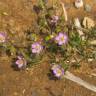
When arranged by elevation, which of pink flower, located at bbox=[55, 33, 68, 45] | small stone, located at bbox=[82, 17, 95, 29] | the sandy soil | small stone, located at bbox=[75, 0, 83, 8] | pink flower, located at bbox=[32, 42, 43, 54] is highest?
small stone, located at bbox=[75, 0, 83, 8]

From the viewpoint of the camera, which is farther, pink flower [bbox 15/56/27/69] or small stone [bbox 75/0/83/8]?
small stone [bbox 75/0/83/8]

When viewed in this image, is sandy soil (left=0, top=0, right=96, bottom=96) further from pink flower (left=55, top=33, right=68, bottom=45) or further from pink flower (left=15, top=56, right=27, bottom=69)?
pink flower (left=55, top=33, right=68, bottom=45)

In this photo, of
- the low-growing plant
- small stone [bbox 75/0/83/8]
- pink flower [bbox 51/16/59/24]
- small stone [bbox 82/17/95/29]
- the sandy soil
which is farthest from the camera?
small stone [bbox 75/0/83/8]

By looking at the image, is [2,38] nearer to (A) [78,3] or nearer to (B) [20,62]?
(B) [20,62]

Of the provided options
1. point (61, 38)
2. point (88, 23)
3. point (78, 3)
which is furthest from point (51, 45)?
point (78, 3)

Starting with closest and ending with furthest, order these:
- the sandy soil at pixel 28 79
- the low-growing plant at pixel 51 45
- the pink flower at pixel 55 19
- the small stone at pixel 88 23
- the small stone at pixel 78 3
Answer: the sandy soil at pixel 28 79, the low-growing plant at pixel 51 45, the pink flower at pixel 55 19, the small stone at pixel 88 23, the small stone at pixel 78 3

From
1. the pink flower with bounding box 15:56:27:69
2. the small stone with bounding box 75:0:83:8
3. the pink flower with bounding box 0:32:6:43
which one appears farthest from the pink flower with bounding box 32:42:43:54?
the small stone with bounding box 75:0:83:8

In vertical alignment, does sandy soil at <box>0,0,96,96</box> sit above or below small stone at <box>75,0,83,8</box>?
below

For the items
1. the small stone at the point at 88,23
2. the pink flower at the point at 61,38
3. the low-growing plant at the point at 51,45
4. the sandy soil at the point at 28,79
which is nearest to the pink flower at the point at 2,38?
the low-growing plant at the point at 51,45

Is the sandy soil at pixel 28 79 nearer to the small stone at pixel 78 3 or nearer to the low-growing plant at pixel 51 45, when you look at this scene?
the low-growing plant at pixel 51 45
